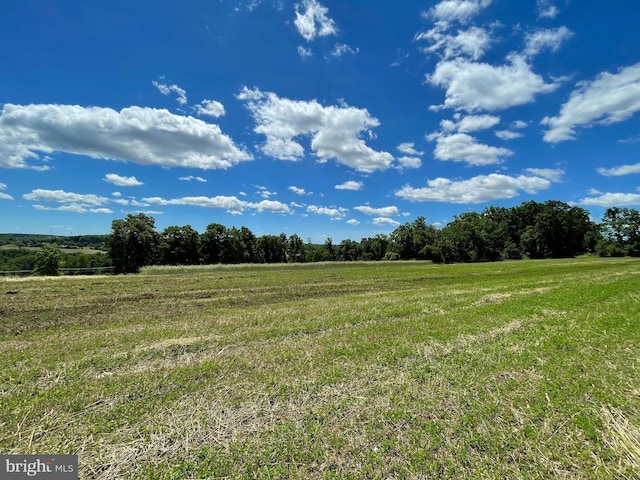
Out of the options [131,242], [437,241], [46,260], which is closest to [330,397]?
[131,242]

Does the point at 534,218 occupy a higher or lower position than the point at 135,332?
higher

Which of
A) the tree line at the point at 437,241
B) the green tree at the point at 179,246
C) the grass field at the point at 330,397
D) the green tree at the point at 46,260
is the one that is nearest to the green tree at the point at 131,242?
the tree line at the point at 437,241

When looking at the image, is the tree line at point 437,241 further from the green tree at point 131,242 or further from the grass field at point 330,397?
the grass field at point 330,397

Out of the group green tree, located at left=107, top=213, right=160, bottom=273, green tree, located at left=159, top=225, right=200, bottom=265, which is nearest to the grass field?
green tree, located at left=107, top=213, right=160, bottom=273

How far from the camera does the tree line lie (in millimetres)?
68812

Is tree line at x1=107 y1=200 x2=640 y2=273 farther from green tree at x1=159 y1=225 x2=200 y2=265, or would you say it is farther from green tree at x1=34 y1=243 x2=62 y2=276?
green tree at x1=34 y1=243 x2=62 y2=276

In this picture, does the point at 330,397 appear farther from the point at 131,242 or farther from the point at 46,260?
the point at 46,260

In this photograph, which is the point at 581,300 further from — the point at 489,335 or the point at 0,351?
the point at 0,351

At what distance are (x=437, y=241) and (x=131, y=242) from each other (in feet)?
298

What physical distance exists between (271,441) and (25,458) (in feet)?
11.5

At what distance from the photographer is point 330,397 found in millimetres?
5738

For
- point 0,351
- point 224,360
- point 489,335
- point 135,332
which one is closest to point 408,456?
point 224,360

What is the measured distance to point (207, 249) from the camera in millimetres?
83875

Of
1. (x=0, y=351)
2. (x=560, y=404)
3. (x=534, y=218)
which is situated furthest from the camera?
(x=534, y=218)
